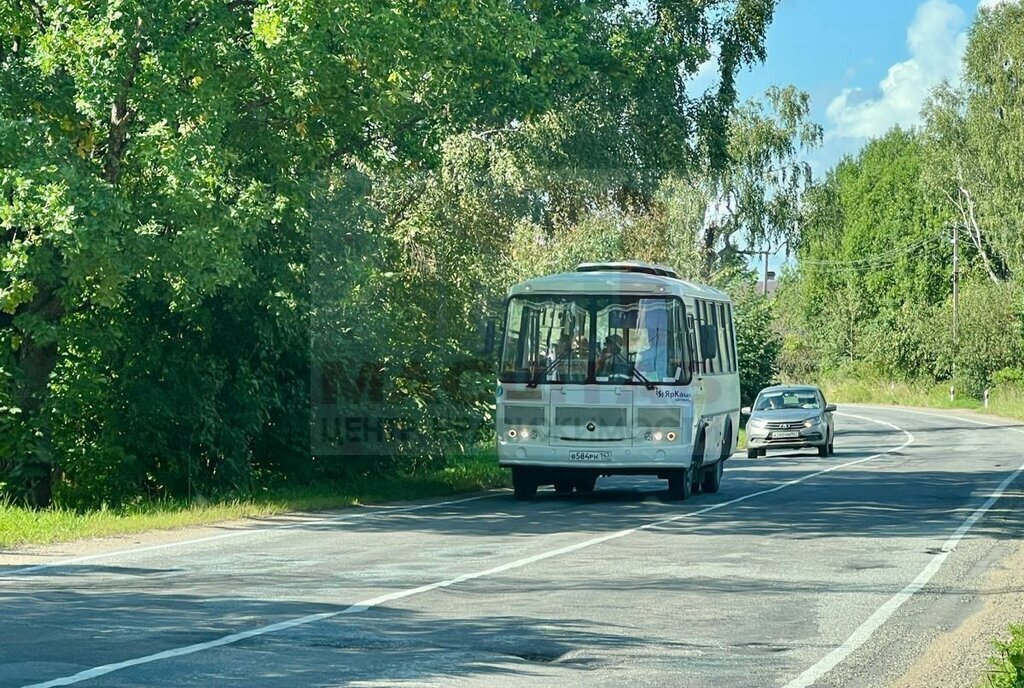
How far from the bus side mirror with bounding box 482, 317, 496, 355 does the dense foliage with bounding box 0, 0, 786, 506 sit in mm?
2213

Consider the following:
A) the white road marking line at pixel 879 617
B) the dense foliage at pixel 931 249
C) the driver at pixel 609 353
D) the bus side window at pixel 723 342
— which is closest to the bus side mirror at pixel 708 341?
the bus side window at pixel 723 342

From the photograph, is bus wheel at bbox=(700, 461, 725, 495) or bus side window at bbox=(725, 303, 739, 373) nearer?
bus wheel at bbox=(700, 461, 725, 495)

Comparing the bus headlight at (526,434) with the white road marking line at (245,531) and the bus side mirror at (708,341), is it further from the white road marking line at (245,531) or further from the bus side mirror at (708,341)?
the bus side mirror at (708,341)

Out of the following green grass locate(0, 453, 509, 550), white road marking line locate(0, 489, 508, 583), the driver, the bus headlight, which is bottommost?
white road marking line locate(0, 489, 508, 583)

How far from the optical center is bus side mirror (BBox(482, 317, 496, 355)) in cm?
2378

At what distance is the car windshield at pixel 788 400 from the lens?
41906 mm

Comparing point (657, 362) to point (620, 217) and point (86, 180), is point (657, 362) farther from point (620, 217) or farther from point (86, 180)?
point (620, 217)

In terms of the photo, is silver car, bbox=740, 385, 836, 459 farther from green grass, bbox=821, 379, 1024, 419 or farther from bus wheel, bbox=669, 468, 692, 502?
green grass, bbox=821, 379, 1024, 419

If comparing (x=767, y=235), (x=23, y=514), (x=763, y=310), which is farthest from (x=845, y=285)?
(x=23, y=514)

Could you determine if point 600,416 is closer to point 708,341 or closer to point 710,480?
point 708,341

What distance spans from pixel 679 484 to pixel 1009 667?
15684 millimetres

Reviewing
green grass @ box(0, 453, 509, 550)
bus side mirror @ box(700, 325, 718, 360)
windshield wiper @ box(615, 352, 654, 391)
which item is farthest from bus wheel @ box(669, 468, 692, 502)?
green grass @ box(0, 453, 509, 550)

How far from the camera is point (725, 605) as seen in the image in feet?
41.6

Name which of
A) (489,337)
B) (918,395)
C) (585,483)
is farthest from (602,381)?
(918,395)
